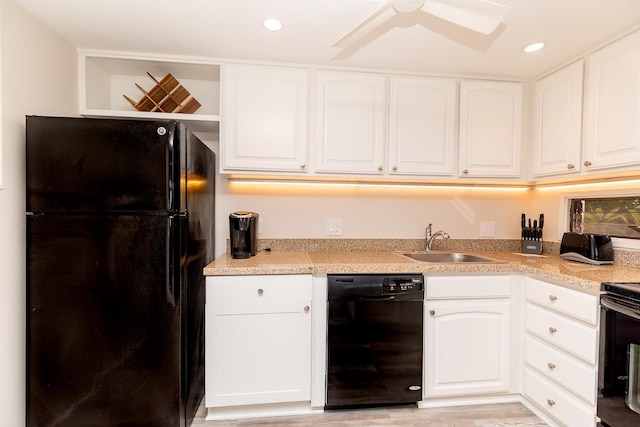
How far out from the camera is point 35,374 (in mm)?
1502

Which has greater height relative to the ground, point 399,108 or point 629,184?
point 399,108

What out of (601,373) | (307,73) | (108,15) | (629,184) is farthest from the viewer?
(307,73)

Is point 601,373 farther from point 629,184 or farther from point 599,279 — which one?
point 629,184

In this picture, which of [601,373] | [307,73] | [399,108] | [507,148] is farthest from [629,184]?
[307,73]

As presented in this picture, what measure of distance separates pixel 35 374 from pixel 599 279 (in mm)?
2727

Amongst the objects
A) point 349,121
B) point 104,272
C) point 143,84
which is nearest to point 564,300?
point 349,121

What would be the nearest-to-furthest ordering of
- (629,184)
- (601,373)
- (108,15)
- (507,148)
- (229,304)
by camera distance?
(601,373)
(108,15)
(229,304)
(629,184)
(507,148)

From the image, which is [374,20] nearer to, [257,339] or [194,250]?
[194,250]

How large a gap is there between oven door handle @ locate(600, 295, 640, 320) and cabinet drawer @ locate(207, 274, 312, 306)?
1385 millimetres

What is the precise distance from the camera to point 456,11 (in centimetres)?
128

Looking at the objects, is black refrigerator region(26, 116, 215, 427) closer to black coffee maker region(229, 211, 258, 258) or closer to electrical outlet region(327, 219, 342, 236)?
black coffee maker region(229, 211, 258, 258)

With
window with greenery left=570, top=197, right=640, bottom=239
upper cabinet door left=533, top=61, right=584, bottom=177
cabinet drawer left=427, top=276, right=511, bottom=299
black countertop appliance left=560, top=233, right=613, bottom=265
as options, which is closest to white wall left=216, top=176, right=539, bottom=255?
window with greenery left=570, top=197, right=640, bottom=239

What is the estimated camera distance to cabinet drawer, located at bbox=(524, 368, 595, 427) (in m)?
1.51

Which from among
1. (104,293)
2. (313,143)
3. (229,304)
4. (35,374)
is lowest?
(35,374)
